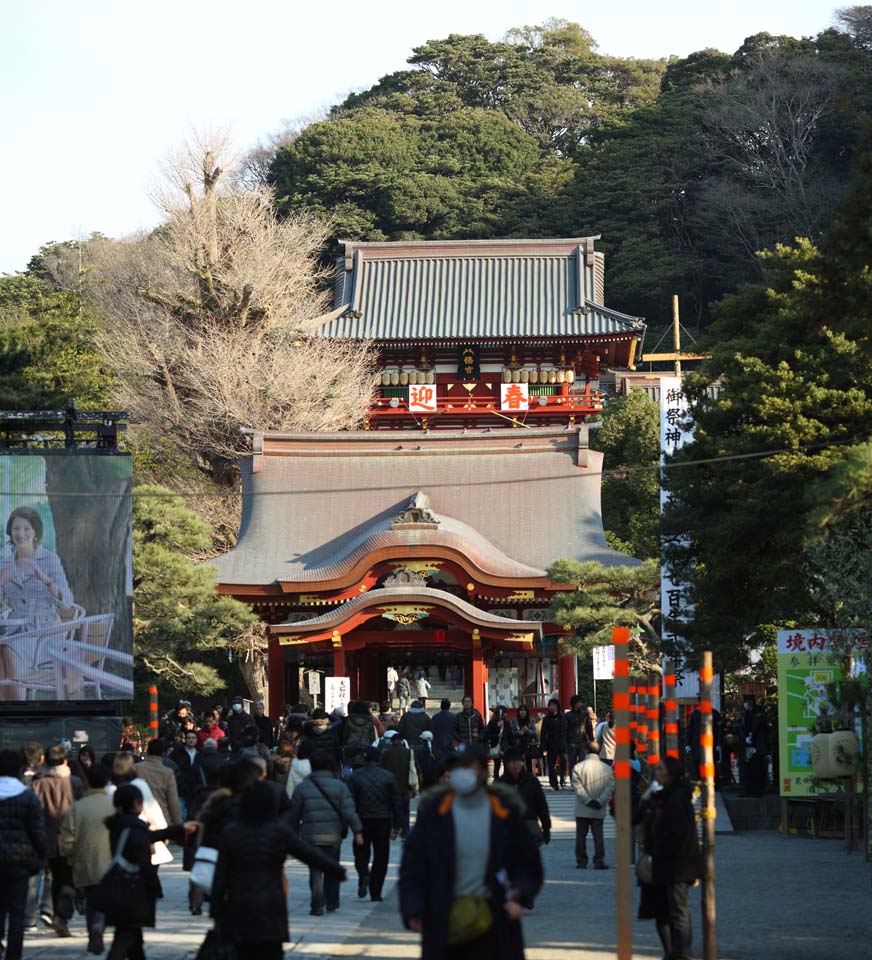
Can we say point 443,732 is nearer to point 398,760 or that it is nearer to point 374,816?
point 398,760

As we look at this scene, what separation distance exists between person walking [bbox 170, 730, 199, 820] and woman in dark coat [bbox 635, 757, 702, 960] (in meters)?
6.74

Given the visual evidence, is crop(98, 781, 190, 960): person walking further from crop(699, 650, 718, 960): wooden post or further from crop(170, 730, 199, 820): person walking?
crop(170, 730, 199, 820): person walking

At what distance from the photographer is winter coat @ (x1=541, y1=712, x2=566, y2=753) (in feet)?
71.6

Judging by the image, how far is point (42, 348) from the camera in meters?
31.7

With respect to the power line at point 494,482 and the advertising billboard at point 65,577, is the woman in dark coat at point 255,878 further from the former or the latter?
the advertising billboard at point 65,577

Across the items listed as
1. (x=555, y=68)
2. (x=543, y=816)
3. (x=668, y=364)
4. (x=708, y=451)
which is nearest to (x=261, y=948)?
(x=543, y=816)

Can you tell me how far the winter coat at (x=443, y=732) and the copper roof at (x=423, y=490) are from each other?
9.08 meters

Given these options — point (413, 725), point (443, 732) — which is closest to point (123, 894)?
point (413, 725)

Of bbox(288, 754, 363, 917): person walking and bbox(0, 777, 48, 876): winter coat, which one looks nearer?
bbox(0, 777, 48, 876): winter coat

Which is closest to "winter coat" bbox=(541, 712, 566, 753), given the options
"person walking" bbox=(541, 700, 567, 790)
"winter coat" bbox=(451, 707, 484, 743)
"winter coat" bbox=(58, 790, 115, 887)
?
"person walking" bbox=(541, 700, 567, 790)

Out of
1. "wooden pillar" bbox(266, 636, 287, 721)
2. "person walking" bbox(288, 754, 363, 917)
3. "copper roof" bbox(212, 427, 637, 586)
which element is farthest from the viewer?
"copper roof" bbox(212, 427, 637, 586)

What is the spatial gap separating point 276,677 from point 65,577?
7.23m

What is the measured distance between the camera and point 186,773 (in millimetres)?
14961

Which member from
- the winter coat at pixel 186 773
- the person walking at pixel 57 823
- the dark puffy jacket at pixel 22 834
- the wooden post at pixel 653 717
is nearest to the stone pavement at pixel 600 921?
the person walking at pixel 57 823
